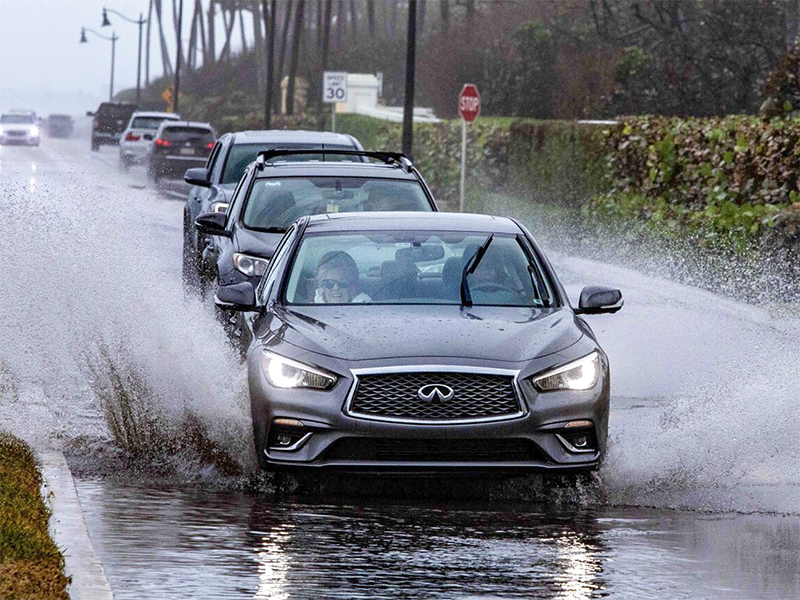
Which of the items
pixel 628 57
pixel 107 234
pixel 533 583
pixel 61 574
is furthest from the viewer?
pixel 628 57

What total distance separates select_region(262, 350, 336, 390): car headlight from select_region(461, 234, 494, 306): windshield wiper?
1210 millimetres

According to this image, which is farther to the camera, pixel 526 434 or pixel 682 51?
pixel 682 51

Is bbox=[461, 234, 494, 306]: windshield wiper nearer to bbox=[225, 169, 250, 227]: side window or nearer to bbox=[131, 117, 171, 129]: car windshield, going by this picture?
bbox=[225, 169, 250, 227]: side window

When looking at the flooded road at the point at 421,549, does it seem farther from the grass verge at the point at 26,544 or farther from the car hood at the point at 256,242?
the car hood at the point at 256,242

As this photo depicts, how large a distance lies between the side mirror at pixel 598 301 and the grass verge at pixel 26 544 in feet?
9.75

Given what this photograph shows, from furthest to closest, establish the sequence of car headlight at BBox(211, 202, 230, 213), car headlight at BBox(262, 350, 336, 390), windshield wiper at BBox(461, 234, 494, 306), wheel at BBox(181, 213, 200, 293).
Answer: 1. car headlight at BBox(211, 202, 230, 213)
2. wheel at BBox(181, 213, 200, 293)
3. windshield wiper at BBox(461, 234, 494, 306)
4. car headlight at BBox(262, 350, 336, 390)

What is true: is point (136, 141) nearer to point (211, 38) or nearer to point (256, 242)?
point (256, 242)

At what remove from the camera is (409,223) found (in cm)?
1030

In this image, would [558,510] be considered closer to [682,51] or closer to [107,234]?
[107,234]

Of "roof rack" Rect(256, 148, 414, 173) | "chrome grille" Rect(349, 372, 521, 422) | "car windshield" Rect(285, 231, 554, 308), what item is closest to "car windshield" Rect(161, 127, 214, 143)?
"roof rack" Rect(256, 148, 414, 173)

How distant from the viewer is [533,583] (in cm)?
704

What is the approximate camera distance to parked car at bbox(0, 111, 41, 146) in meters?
80.3

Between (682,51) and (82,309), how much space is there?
36.4 m

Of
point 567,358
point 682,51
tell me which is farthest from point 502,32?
point 567,358
